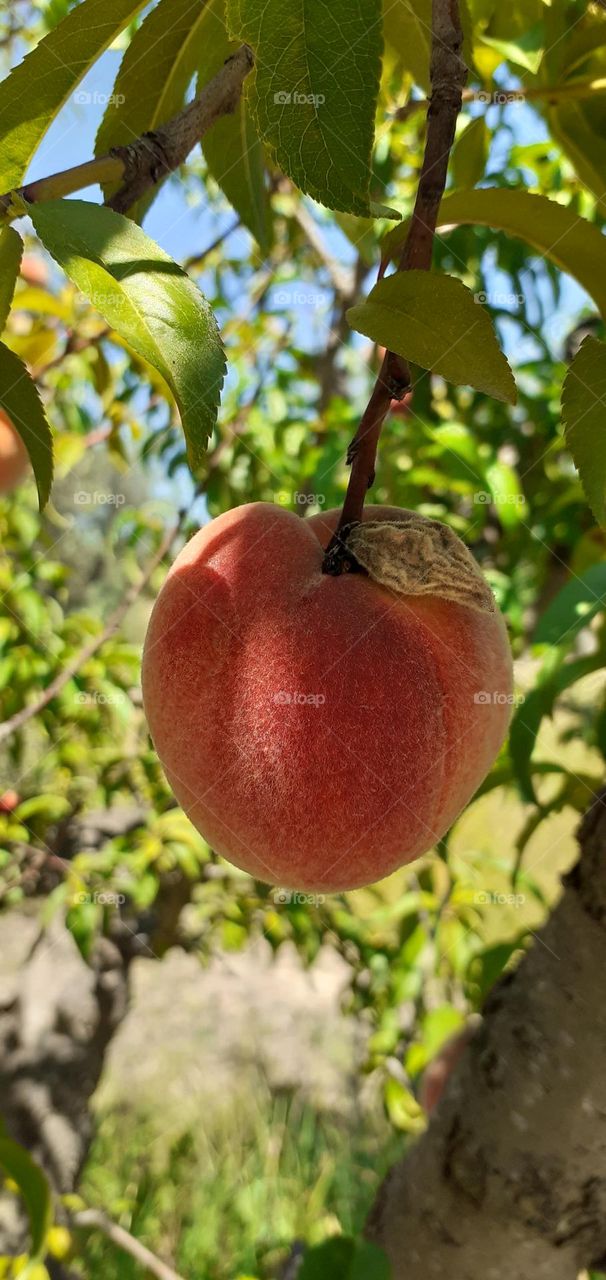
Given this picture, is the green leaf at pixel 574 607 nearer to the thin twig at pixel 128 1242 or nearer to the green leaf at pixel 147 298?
the green leaf at pixel 147 298

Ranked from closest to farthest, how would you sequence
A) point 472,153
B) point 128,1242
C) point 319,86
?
point 319,86 → point 472,153 → point 128,1242

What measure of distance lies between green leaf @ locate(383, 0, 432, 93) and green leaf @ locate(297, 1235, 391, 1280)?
0.73 m

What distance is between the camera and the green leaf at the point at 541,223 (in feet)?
1.47

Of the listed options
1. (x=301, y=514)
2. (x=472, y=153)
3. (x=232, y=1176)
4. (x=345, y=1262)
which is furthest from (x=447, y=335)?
(x=232, y=1176)

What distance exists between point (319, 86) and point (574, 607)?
0.52 meters

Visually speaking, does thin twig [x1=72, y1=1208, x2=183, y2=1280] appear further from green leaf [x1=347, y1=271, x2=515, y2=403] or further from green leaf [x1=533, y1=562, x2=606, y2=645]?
green leaf [x1=347, y1=271, x2=515, y2=403]

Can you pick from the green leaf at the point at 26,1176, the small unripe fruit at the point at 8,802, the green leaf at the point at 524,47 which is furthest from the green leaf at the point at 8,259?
the small unripe fruit at the point at 8,802

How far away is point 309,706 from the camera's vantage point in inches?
16.3

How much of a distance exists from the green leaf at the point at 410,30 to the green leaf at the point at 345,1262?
73 cm

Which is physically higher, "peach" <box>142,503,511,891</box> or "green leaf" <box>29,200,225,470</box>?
"green leaf" <box>29,200,225,470</box>

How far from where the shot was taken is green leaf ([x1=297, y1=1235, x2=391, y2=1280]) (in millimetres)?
681

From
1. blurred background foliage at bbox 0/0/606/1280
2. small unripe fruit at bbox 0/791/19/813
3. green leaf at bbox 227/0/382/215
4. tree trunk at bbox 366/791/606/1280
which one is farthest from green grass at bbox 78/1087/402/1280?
green leaf at bbox 227/0/382/215

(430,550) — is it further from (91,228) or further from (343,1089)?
(343,1089)

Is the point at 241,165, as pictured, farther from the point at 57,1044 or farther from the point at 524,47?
the point at 57,1044
